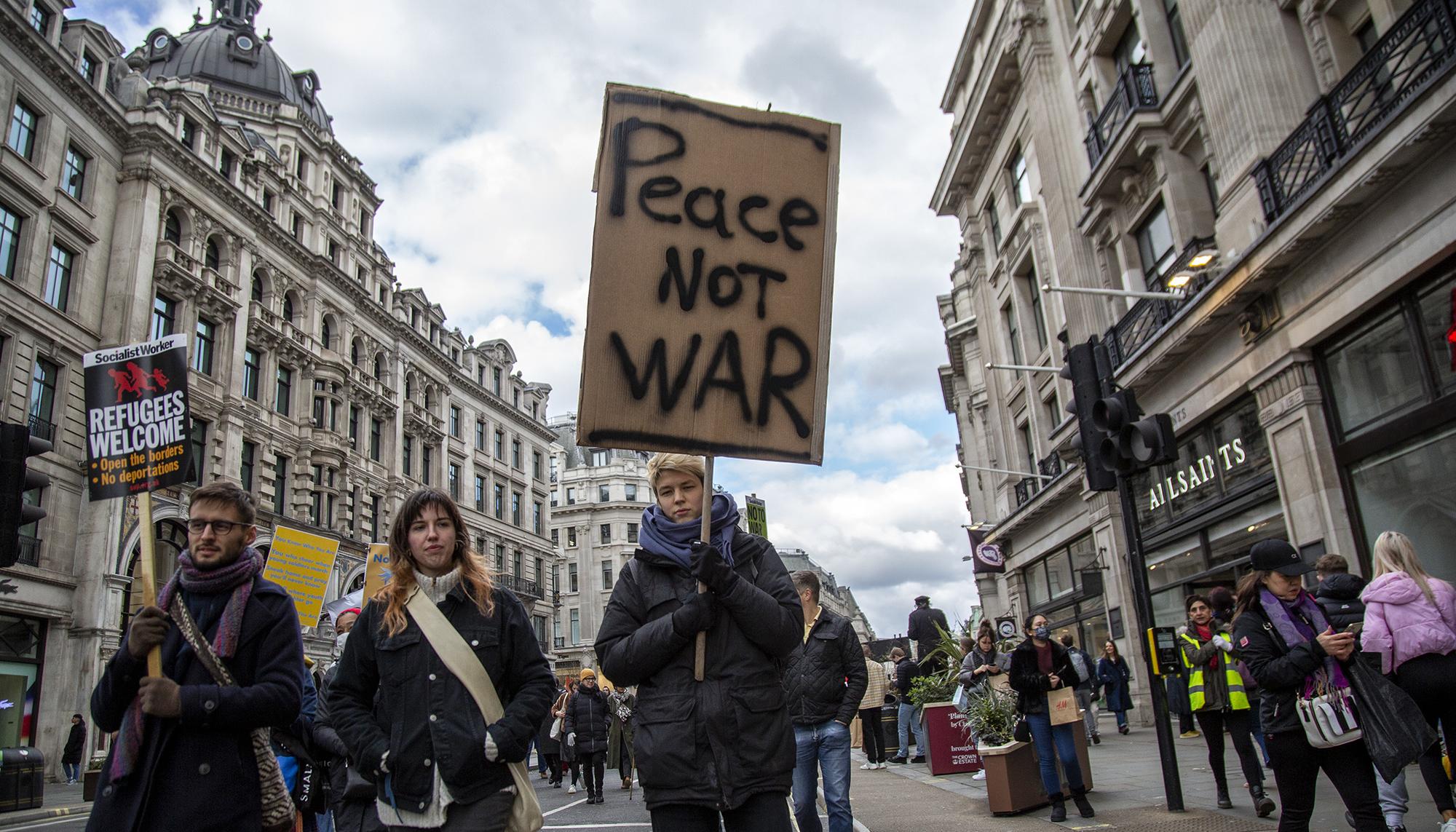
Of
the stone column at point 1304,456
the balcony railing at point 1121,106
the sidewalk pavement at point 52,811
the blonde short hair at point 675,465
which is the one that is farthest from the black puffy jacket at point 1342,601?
the sidewalk pavement at point 52,811

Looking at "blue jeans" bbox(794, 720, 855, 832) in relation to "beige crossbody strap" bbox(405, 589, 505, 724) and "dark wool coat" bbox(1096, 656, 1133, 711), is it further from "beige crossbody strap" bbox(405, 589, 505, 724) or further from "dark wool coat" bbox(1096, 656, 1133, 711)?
"dark wool coat" bbox(1096, 656, 1133, 711)

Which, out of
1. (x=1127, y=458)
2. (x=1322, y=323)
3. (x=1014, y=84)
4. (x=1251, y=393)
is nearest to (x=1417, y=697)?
(x=1127, y=458)

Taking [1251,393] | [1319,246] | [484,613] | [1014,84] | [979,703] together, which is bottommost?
[979,703]

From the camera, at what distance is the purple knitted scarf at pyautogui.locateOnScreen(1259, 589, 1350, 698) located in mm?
4766

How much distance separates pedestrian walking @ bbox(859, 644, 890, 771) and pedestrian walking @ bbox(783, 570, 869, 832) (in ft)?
15.7

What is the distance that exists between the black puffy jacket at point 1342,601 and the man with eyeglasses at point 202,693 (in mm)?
6043

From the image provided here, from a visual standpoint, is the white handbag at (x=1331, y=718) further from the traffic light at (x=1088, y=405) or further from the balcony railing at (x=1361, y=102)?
the balcony railing at (x=1361, y=102)

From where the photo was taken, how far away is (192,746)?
3207mm

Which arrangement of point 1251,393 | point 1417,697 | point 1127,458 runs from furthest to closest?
point 1251,393
point 1127,458
point 1417,697

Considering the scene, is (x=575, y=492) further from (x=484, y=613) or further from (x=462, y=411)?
(x=484, y=613)

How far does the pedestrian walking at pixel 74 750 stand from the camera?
2328 cm

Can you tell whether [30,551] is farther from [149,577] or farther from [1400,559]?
[1400,559]

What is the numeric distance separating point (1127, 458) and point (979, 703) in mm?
2643

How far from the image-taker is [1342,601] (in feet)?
20.4
